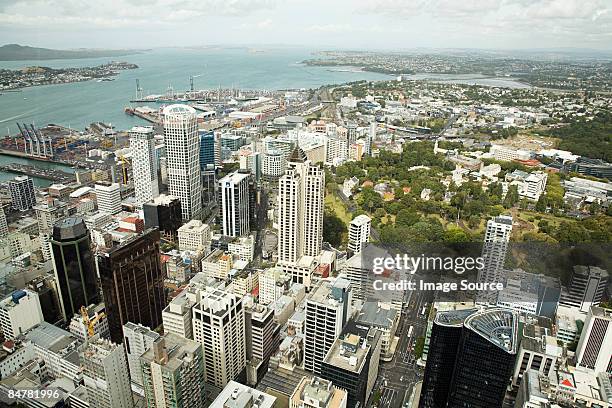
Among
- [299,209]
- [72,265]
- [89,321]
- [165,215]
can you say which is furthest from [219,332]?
[165,215]

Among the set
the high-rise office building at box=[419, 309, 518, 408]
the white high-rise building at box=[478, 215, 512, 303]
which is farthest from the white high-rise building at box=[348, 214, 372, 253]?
the high-rise office building at box=[419, 309, 518, 408]

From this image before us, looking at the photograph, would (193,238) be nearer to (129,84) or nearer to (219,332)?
(219,332)

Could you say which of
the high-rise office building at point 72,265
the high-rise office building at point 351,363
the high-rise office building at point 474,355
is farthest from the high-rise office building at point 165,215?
the high-rise office building at point 474,355

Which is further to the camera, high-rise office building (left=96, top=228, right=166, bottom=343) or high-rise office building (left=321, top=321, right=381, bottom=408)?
high-rise office building (left=96, top=228, right=166, bottom=343)

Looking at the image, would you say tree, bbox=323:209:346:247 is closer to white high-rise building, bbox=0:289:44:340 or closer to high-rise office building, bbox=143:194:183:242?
high-rise office building, bbox=143:194:183:242

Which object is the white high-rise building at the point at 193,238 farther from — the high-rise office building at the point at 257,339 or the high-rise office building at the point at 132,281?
the high-rise office building at the point at 257,339
